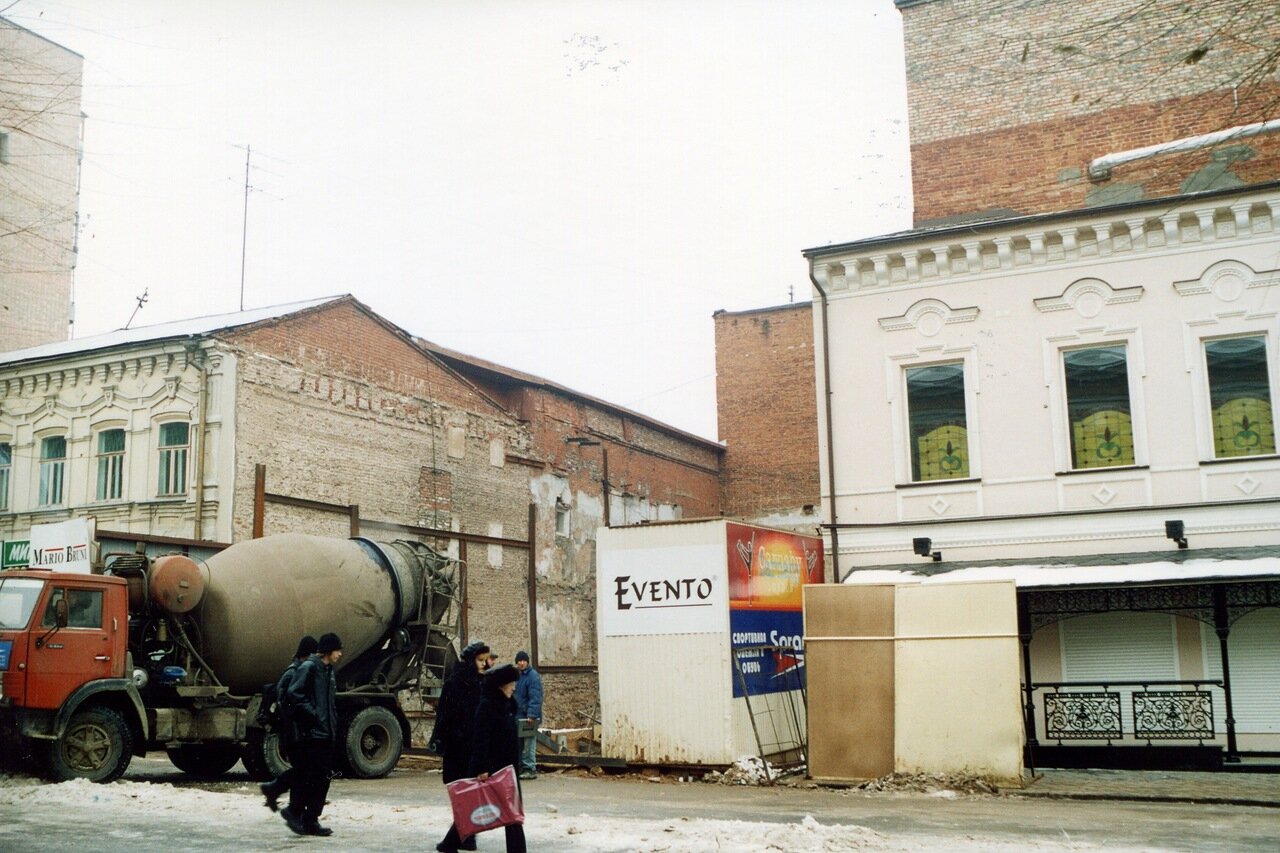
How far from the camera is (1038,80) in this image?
22.6m

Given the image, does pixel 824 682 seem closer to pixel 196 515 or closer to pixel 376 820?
pixel 376 820

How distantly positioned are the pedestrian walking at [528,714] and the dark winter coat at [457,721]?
6298mm

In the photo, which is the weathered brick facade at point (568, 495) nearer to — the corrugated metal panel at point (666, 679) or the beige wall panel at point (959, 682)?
the corrugated metal panel at point (666, 679)

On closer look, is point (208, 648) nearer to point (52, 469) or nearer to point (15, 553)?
point (15, 553)

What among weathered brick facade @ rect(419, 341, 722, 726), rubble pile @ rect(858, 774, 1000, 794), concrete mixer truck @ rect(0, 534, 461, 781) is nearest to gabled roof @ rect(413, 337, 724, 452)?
weathered brick facade @ rect(419, 341, 722, 726)

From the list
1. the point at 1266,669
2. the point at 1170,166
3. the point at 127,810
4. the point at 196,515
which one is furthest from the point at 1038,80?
the point at 127,810

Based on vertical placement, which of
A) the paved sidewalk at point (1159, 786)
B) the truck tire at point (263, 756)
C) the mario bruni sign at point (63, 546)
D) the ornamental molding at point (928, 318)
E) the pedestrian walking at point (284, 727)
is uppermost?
the ornamental molding at point (928, 318)

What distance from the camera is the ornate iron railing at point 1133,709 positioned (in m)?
17.5

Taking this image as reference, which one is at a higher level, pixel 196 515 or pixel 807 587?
pixel 196 515

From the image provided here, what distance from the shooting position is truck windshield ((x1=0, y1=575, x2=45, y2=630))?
14172mm

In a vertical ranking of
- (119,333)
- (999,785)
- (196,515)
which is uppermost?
(119,333)

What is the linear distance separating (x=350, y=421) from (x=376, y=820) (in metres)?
14.4

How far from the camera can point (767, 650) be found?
1764 centimetres

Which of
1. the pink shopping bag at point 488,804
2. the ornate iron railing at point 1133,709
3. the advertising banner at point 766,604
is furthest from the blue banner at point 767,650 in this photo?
the pink shopping bag at point 488,804
